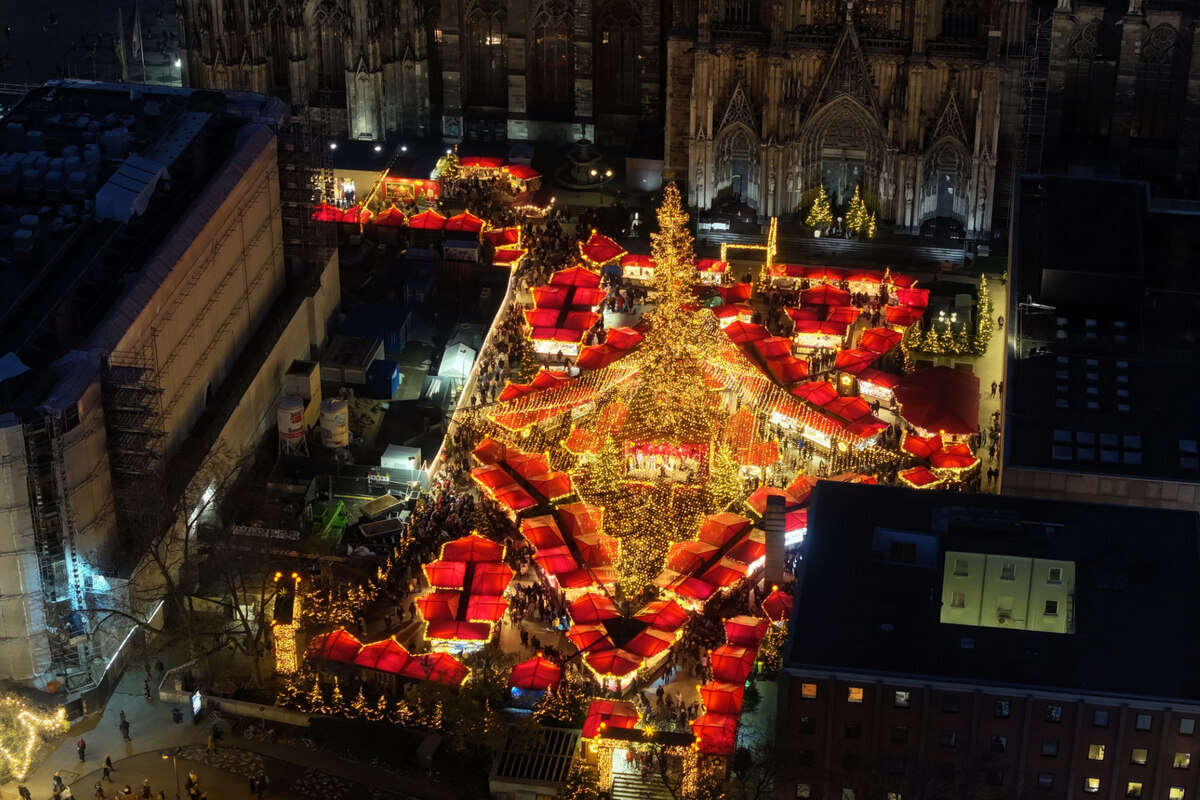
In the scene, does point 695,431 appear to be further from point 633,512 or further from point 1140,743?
point 1140,743

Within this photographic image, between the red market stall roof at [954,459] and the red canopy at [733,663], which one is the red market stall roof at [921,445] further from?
the red canopy at [733,663]

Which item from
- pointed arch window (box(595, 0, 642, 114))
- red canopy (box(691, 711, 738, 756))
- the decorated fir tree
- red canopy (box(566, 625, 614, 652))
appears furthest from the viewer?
pointed arch window (box(595, 0, 642, 114))

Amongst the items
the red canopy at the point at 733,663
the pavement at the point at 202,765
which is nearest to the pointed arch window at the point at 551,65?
the red canopy at the point at 733,663

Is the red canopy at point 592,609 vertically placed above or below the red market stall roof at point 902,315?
below

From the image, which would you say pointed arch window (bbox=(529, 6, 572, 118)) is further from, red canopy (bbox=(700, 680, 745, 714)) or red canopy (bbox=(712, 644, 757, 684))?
red canopy (bbox=(700, 680, 745, 714))

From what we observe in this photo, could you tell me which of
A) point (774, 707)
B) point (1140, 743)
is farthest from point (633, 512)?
point (1140, 743)

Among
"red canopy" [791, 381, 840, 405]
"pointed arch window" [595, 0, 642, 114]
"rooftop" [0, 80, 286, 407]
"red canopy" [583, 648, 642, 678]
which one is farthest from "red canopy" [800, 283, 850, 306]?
"red canopy" [583, 648, 642, 678]
